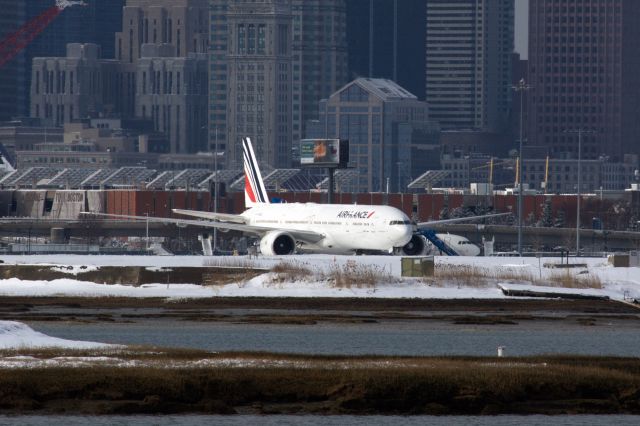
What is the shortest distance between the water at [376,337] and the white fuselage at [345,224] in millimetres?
45501

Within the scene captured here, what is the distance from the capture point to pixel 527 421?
52.4 meters

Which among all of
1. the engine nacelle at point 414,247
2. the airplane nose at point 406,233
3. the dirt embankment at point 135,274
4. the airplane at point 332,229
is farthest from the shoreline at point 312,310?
the engine nacelle at point 414,247

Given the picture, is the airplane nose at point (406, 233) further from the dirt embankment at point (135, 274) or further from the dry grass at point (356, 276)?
the dirt embankment at point (135, 274)

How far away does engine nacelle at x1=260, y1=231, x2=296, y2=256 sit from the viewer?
131500 mm

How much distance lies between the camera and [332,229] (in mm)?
132625

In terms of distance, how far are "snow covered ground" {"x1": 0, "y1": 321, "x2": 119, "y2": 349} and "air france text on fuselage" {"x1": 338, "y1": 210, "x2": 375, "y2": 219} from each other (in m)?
61.2

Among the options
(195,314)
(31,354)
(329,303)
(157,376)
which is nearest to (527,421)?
(157,376)

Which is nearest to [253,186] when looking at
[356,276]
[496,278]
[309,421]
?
[356,276]

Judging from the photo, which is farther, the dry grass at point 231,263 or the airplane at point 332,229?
the airplane at point 332,229

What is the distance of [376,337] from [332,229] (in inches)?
2321

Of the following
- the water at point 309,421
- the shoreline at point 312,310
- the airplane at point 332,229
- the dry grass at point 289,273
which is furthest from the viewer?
the airplane at point 332,229

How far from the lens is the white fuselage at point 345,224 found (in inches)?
5010

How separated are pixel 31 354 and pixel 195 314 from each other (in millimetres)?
26043

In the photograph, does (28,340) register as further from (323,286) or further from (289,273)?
(289,273)
